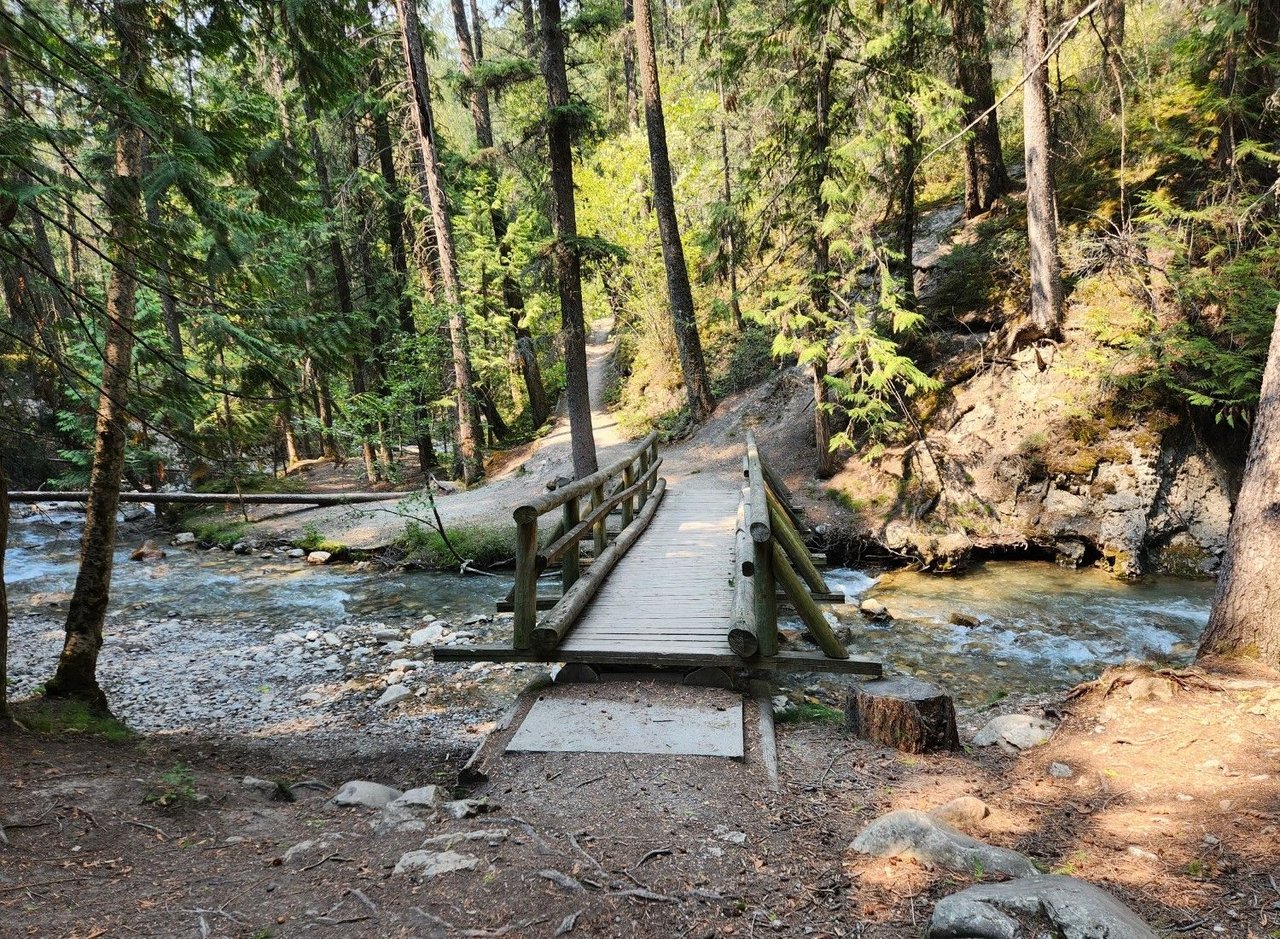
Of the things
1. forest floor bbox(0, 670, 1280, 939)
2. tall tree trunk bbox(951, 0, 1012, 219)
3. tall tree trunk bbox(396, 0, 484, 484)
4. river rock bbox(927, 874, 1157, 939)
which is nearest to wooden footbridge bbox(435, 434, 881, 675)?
forest floor bbox(0, 670, 1280, 939)

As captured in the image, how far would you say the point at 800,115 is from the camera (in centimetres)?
1230

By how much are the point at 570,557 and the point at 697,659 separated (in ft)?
7.11

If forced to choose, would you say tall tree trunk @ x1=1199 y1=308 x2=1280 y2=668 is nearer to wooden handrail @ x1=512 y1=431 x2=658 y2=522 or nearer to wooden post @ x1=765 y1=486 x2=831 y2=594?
wooden post @ x1=765 y1=486 x2=831 y2=594

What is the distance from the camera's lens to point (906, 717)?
16.6 ft

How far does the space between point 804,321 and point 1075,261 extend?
609 centimetres

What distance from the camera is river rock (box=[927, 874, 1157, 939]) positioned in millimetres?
2398

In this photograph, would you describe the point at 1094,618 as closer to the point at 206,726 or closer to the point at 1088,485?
the point at 1088,485

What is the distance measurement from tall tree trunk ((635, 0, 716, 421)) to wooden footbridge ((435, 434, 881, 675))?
32.3ft

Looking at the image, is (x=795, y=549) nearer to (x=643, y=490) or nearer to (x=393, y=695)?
(x=393, y=695)

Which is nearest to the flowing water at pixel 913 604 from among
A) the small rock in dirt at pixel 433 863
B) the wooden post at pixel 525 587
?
the wooden post at pixel 525 587

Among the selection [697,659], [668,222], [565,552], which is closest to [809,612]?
[697,659]

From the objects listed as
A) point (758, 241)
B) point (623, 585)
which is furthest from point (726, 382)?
point (623, 585)

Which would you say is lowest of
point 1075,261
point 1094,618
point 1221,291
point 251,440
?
point 1094,618

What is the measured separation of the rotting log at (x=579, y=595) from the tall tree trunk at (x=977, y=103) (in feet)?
28.4
